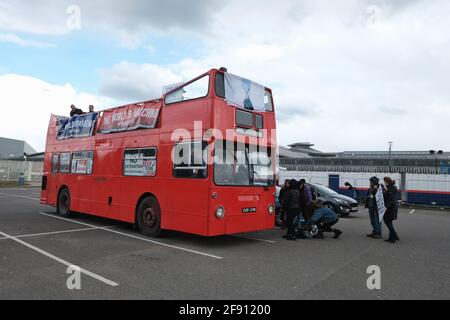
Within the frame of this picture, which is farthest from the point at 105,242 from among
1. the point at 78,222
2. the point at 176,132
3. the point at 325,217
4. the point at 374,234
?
the point at 374,234

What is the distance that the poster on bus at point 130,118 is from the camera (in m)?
9.92

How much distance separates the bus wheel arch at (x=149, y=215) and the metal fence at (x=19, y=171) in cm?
4036

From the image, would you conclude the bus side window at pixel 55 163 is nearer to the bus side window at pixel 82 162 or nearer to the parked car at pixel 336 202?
the bus side window at pixel 82 162

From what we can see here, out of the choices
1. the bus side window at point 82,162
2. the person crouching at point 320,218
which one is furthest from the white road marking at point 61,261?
the person crouching at point 320,218

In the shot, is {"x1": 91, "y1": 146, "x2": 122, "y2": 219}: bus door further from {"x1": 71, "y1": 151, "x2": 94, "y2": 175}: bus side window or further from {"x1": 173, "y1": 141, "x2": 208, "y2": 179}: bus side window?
{"x1": 173, "y1": 141, "x2": 208, "y2": 179}: bus side window

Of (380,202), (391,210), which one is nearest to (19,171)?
(380,202)

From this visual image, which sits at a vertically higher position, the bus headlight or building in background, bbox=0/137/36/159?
building in background, bbox=0/137/36/159

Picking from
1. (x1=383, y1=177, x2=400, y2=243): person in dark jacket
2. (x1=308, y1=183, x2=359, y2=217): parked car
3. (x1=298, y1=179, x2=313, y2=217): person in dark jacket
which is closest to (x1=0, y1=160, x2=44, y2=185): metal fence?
(x1=308, y1=183, x2=359, y2=217): parked car

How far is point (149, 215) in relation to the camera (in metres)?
9.66

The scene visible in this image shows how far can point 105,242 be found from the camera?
29.2 ft

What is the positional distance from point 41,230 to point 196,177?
16.8ft

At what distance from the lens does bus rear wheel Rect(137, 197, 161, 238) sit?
370 inches

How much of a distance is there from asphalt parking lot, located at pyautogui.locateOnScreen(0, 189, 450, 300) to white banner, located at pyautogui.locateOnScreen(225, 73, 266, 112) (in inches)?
134
